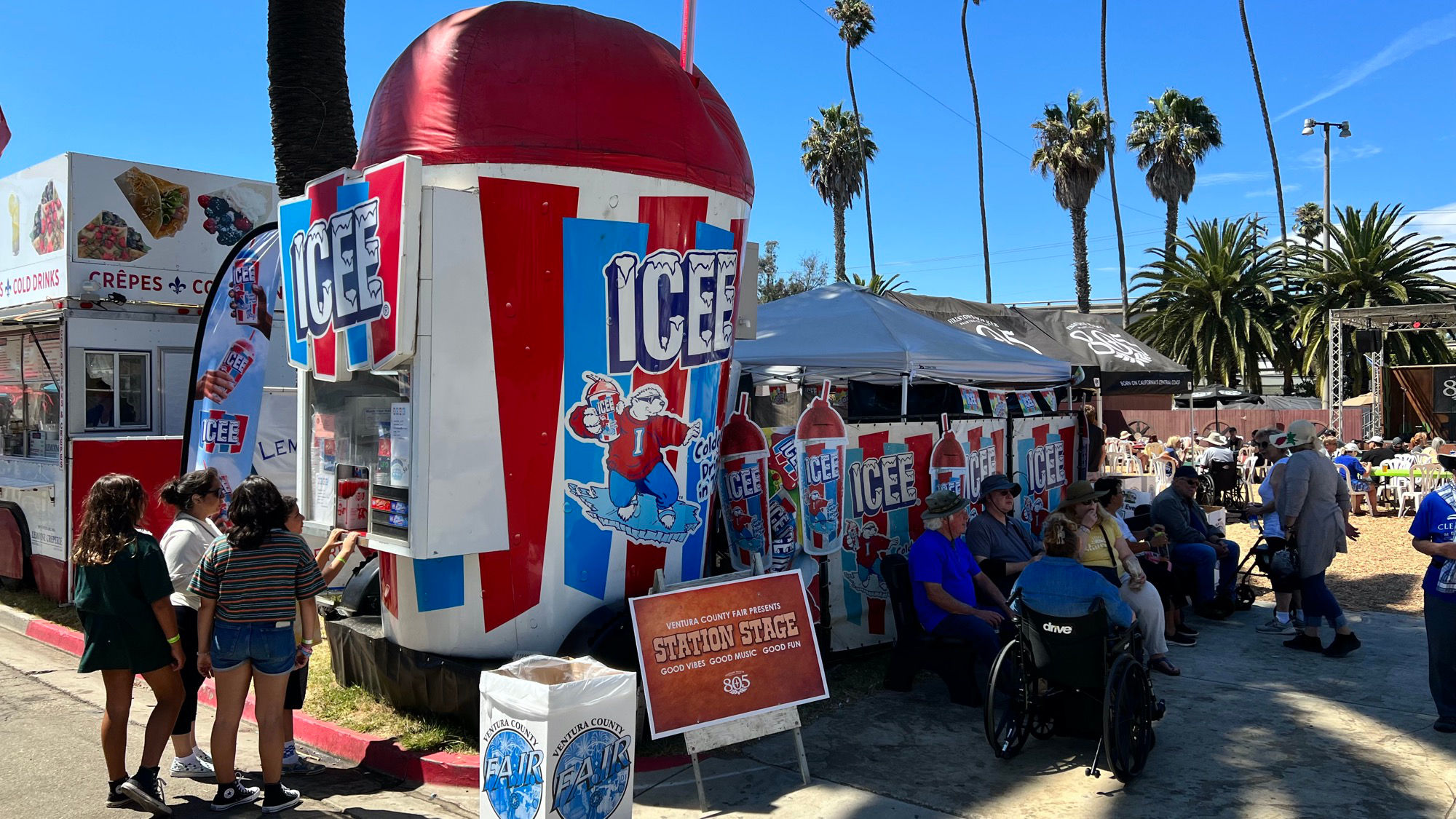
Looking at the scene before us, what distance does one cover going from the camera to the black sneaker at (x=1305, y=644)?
7.71 metres

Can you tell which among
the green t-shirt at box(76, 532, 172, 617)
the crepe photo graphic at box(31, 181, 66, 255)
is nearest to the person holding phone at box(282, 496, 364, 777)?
the green t-shirt at box(76, 532, 172, 617)

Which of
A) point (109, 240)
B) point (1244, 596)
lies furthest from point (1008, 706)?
point (109, 240)

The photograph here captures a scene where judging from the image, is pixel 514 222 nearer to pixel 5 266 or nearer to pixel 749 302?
pixel 749 302

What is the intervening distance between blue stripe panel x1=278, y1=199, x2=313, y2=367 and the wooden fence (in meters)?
24.0

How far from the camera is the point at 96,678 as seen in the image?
7.48m

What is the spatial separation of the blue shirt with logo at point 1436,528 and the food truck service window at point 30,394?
10.5 meters

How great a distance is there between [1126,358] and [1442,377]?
1772cm

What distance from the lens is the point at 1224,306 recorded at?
106 ft

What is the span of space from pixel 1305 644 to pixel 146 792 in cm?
774

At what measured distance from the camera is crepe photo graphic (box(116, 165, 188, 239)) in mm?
9562

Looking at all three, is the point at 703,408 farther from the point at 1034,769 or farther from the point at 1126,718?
the point at 1126,718

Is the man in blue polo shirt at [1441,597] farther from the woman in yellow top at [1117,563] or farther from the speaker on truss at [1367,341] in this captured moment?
the speaker on truss at [1367,341]

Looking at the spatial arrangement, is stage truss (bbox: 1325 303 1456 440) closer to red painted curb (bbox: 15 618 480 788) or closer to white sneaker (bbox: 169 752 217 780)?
red painted curb (bbox: 15 618 480 788)

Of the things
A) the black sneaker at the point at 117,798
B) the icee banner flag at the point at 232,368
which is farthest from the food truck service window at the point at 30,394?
the black sneaker at the point at 117,798
